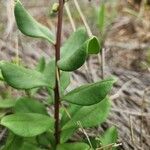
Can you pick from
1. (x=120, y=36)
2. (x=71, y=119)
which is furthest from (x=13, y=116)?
(x=120, y=36)

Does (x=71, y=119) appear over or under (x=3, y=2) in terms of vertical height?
under

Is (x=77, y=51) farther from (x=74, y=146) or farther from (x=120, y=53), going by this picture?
(x=120, y=53)

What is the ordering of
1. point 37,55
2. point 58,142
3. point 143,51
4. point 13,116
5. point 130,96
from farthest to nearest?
point 143,51
point 37,55
point 130,96
point 58,142
point 13,116

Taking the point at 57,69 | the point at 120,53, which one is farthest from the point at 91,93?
the point at 120,53

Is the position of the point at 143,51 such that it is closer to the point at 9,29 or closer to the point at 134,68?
the point at 134,68

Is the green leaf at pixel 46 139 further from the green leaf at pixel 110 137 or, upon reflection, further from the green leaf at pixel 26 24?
the green leaf at pixel 26 24

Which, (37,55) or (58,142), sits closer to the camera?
(58,142)
